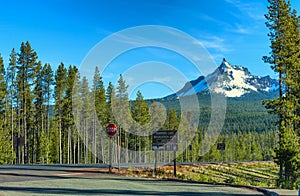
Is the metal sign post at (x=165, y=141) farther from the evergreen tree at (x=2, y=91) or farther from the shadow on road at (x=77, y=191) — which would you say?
the evergreen tree at (x=2, y=91)

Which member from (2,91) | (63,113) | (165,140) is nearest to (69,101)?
(63,113)

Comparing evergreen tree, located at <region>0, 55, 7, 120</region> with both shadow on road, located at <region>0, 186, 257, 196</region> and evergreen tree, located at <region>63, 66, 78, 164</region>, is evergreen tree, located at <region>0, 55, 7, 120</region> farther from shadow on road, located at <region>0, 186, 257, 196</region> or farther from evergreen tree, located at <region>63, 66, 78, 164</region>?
shadow on road, located at <region>0, 186, 257, 196</region>

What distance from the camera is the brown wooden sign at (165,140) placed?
23.8m

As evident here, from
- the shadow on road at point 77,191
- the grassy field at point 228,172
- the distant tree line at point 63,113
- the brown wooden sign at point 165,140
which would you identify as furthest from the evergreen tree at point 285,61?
the distant tree line at point 63,113

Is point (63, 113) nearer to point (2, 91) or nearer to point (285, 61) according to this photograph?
point (2, 91)

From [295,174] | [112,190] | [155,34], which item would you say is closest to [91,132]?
[155,34]

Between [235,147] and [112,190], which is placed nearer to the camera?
[112,190]

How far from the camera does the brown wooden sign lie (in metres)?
23.8

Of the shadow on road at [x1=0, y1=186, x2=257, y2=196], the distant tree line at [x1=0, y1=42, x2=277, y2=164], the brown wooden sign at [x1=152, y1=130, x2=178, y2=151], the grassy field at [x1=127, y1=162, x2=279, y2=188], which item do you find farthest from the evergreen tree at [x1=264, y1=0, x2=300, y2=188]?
the distant tree line at [x1=0, y1=42, x2=277, y2=164]

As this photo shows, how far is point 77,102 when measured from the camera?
65.4 metres

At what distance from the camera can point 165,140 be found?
78.4 ft

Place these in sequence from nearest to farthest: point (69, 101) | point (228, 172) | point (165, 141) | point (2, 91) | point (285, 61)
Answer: point (165, 141)
point (285, 61)
point (228, 172)
point (2, 91)
point (69, 101)

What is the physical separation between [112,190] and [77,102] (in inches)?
2069

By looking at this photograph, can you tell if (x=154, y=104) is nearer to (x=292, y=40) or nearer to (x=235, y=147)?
(x=292, y=40)
